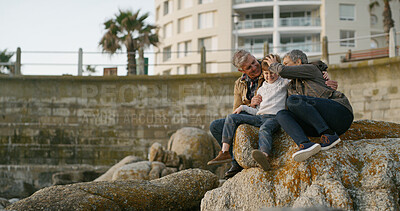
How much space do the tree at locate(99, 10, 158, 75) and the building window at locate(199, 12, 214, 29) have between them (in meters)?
17.6

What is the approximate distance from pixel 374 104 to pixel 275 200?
1151 cm

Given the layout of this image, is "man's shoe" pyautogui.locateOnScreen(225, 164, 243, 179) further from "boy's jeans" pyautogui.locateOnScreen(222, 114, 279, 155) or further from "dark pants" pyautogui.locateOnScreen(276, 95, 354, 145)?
"dark pants" pyautogui.locateOnScreen(276, 95, 354, 145)

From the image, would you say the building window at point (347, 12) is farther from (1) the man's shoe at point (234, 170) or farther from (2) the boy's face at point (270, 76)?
(1) the man's shoe at point (234, 170)

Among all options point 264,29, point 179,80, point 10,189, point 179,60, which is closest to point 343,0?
point 264,29

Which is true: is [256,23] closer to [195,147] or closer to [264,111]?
[195,147]

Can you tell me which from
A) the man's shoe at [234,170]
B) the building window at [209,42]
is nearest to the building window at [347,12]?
the building window at [209,42]

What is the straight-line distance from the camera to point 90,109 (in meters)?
17.4

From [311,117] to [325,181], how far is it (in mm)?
633

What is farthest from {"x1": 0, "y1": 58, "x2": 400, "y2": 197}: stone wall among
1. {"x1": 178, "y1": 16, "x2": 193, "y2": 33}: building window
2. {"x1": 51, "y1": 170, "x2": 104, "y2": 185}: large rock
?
{"x1": 178, "y1": 16, "x2": 193, "y2": 33}: building window

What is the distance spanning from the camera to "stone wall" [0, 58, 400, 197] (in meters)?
17.0

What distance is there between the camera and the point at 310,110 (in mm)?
4215

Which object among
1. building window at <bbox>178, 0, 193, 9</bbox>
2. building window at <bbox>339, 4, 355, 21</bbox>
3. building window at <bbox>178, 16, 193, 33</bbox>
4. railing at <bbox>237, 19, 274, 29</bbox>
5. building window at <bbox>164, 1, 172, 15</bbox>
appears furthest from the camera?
building window at <bbox>164, 1, 172, 15</bbox>

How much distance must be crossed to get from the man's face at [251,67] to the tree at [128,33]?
58.8 ft

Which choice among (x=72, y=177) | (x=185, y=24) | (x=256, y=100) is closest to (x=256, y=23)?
(x=185, y=24)
